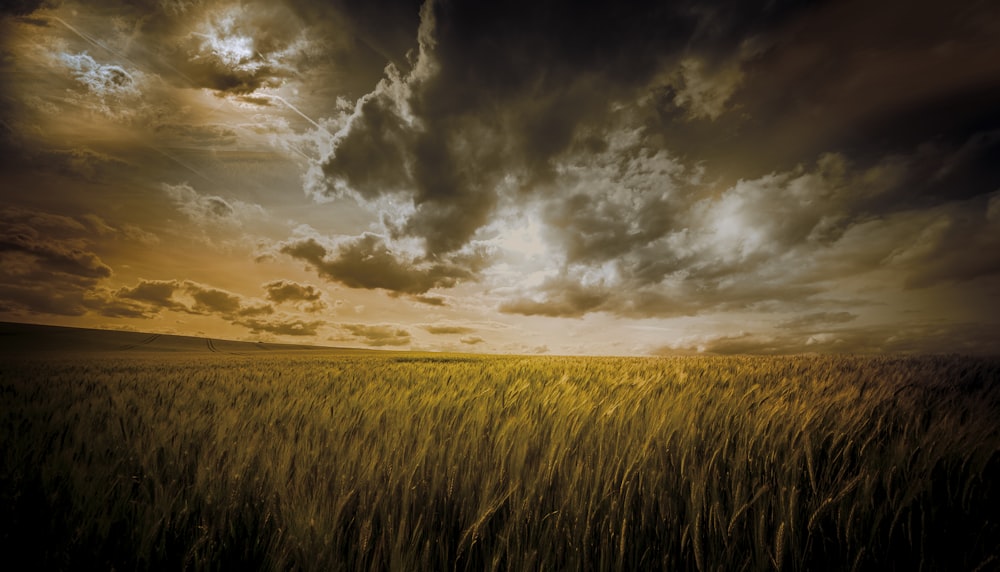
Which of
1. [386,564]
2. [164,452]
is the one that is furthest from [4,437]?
[386,564]

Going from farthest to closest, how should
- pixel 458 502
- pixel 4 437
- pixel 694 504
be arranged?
pixel 4 437, pixel 458 502, pixel 694 504

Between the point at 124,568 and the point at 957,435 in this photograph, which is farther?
the point at 957,435

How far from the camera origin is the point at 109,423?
2.56m

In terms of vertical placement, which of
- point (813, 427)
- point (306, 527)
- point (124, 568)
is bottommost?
point (124, 568)

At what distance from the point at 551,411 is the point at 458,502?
4.10 feet

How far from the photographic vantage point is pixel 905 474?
1639 mm

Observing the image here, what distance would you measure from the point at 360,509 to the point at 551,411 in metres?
1.52

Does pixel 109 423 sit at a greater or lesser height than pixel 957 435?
lesser

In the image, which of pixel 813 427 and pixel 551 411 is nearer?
pixel 813 427

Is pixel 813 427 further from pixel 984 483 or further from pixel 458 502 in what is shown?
pixel 458 502

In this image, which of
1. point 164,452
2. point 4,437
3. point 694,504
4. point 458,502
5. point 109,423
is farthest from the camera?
point 109,423

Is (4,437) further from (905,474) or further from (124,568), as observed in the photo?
(905,474)

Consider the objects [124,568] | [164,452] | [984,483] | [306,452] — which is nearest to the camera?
[124,568]

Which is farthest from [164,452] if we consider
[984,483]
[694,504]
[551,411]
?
[984,483]
